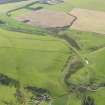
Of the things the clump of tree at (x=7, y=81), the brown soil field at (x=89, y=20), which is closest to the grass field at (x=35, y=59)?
the clump of tree at (x=7, y=81)

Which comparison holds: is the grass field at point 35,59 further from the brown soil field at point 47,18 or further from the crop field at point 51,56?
the brown soil field at point 47,18

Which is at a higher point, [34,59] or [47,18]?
[47,18]

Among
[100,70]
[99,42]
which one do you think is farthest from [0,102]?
[99,42]

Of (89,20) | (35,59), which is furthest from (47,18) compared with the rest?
(35,59)

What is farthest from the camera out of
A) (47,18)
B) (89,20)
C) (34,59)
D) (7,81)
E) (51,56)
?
(89,20)

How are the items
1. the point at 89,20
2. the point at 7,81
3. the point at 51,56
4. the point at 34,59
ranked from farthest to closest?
the point at 89,20 → the point at 51,56 → the point at 34,59 → the point at 7,81

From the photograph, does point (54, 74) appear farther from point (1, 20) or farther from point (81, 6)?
point (81, 6)

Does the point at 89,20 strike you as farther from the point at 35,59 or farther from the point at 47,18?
the point at 35,59

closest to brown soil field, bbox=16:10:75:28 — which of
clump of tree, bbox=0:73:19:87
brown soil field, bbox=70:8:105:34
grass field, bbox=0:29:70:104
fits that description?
brown soil field, bbox=70:8:105:34
